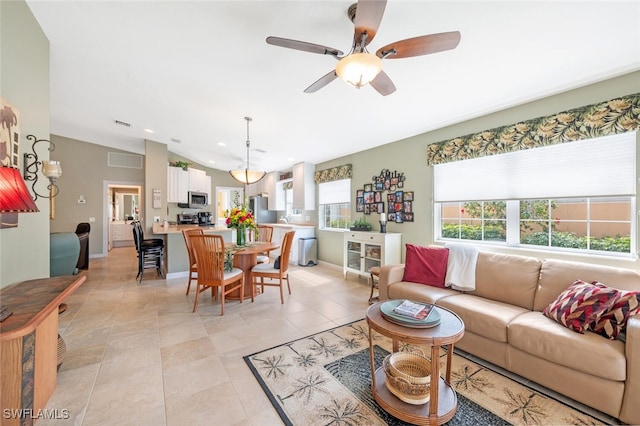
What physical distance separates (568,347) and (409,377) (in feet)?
3.66

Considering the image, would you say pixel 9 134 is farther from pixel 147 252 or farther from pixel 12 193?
pixel 147 252

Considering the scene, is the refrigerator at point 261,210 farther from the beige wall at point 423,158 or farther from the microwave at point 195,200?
the beige wall at point 423,158

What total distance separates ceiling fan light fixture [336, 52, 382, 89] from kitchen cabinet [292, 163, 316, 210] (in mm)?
4501

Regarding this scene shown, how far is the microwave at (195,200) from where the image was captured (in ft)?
21.5

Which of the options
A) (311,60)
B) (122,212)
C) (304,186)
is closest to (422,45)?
(311,60)

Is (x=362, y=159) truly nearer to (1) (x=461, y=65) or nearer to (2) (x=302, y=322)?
(1) (x=461, y=65)

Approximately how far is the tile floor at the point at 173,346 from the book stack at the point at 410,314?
38.3 inches

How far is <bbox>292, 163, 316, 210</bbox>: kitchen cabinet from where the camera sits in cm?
613

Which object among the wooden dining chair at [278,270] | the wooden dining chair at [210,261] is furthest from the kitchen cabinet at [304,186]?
the wooden dining chair at [210,261]

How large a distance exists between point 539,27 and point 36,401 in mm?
4139

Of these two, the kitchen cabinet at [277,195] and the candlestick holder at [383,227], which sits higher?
the kitchen cabinet at [277,195]

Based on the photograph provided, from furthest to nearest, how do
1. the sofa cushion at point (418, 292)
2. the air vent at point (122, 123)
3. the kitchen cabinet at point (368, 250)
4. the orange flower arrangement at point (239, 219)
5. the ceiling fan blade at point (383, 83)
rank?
the air vent at point (122, 123)
the kitchen cabinet at point (368, 250)
the orange flower arrangement at point (239, 219)
the sofa cushion at point (418, 292)
the ceiling fan blade at point (383, 83)

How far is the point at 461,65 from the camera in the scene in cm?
222

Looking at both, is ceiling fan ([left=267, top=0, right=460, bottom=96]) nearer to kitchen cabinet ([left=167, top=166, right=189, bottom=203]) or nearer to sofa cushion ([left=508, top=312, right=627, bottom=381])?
sofa cushion ([left=508, top=312, right=627, bottom=381])
